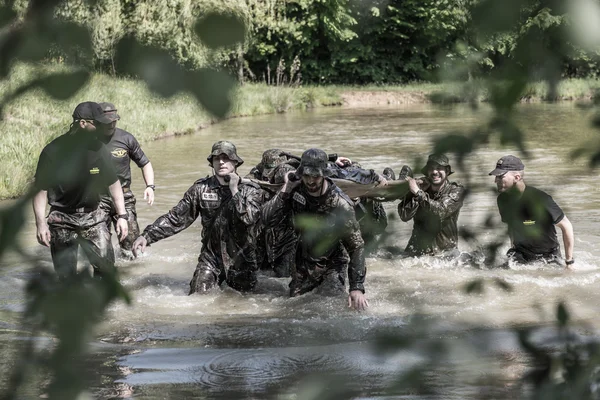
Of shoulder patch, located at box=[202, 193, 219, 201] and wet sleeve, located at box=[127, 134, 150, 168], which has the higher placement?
wet sleeve, located at box=[127, 134, 150, 168]

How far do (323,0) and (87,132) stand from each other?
0.63m

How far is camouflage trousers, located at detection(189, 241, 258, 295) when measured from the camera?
9.29 meters

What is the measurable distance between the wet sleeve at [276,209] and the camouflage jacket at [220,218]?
0.17m

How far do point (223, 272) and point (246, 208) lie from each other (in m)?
0.79

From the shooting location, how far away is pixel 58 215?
26.8 feet

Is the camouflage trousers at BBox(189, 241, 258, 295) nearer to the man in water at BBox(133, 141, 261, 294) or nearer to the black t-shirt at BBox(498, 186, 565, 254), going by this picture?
the man in water at BBox(133, 141, 261, 294)

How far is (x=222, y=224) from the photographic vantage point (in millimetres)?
9266

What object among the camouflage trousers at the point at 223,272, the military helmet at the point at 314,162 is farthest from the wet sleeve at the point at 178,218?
the military helmet at the point at 314,162

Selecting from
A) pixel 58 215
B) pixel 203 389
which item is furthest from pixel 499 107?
pixel 58 215

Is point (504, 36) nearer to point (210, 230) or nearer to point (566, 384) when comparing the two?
point (566, 384)

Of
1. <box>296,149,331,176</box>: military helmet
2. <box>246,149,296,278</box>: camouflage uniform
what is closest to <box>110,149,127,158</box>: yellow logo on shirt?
<box>246,149,296,278</box>: camouflage uniform

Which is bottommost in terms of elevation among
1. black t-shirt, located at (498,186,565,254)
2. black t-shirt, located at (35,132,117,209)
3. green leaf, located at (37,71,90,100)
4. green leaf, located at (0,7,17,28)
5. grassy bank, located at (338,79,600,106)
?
black t-shirt, located at (498,186,565,254)

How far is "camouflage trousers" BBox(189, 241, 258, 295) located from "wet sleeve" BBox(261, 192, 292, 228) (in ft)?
1.61

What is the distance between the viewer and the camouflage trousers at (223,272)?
9289 mm
